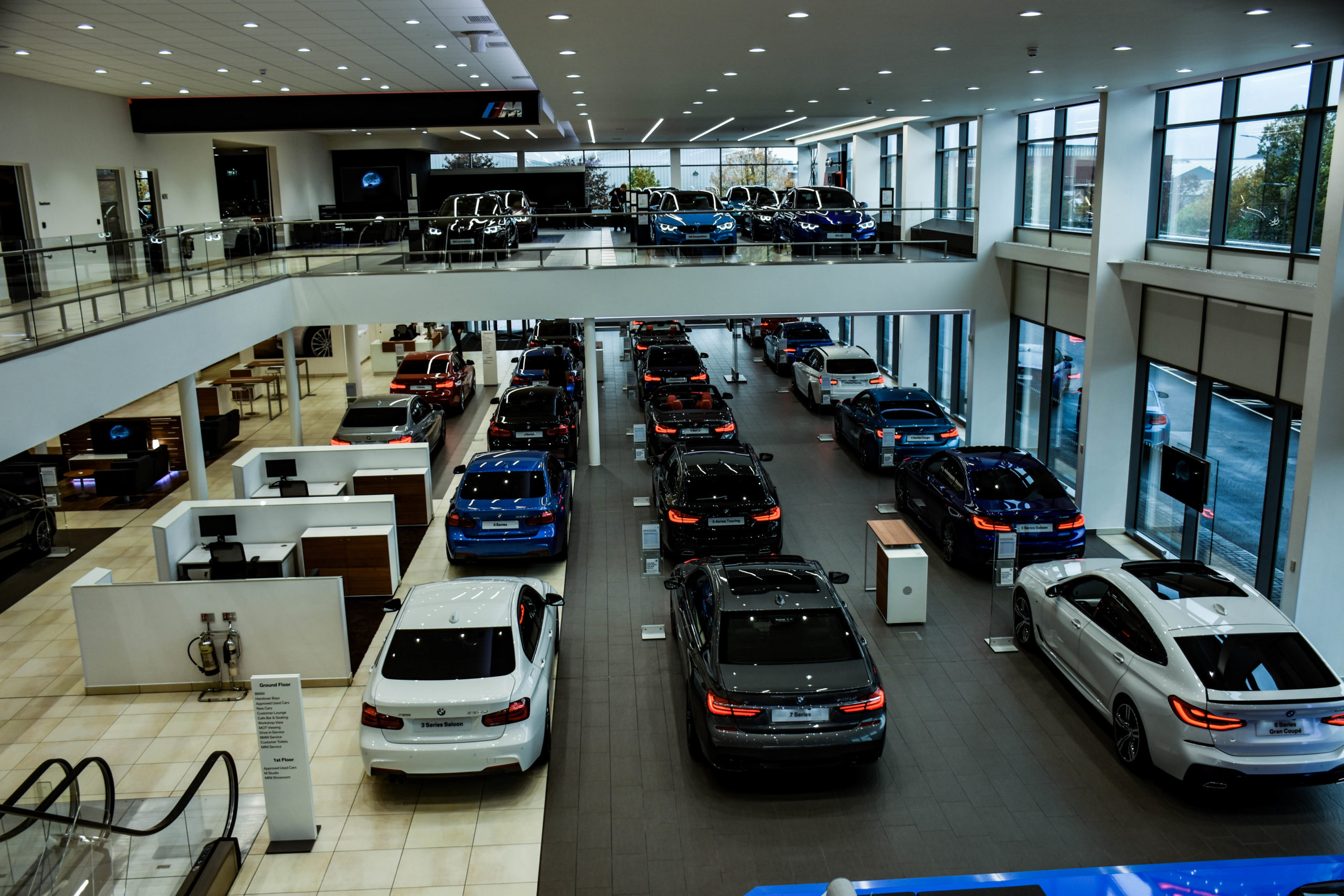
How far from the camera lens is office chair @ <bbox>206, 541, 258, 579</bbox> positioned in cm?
1083

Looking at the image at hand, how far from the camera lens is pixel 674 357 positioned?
2288 centimetres

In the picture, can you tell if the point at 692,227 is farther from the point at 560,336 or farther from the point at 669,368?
the point at 560,336

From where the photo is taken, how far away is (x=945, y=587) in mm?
11961

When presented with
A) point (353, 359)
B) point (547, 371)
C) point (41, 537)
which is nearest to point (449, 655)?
point (41, 537)

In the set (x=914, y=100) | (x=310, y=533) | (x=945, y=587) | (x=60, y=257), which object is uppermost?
(x=914, y=100)

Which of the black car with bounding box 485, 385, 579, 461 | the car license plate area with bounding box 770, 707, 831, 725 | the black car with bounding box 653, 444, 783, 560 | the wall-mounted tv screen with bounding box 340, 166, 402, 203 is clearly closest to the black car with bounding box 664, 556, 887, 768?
the car license plate area with bounding box 770, 707, 831, 725

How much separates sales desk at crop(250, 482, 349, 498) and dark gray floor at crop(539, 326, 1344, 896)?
16.1 ft

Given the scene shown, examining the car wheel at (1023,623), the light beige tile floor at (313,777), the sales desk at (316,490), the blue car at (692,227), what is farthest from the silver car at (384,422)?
the car wheel at (1023,623)

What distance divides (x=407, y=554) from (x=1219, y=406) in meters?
10.6

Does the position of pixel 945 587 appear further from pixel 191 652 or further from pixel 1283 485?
pixel 191 652

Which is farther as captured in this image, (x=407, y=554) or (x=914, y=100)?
(x=914, y=100)

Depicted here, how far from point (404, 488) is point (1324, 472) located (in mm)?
11227

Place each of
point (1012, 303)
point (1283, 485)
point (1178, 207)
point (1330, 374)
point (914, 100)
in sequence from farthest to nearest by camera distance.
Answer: point (1012, 303), point (914, 100), point (1178, 207), point (1283, 485), point (1330, 374)

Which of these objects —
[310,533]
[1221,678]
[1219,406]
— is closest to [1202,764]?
[1221,678]
